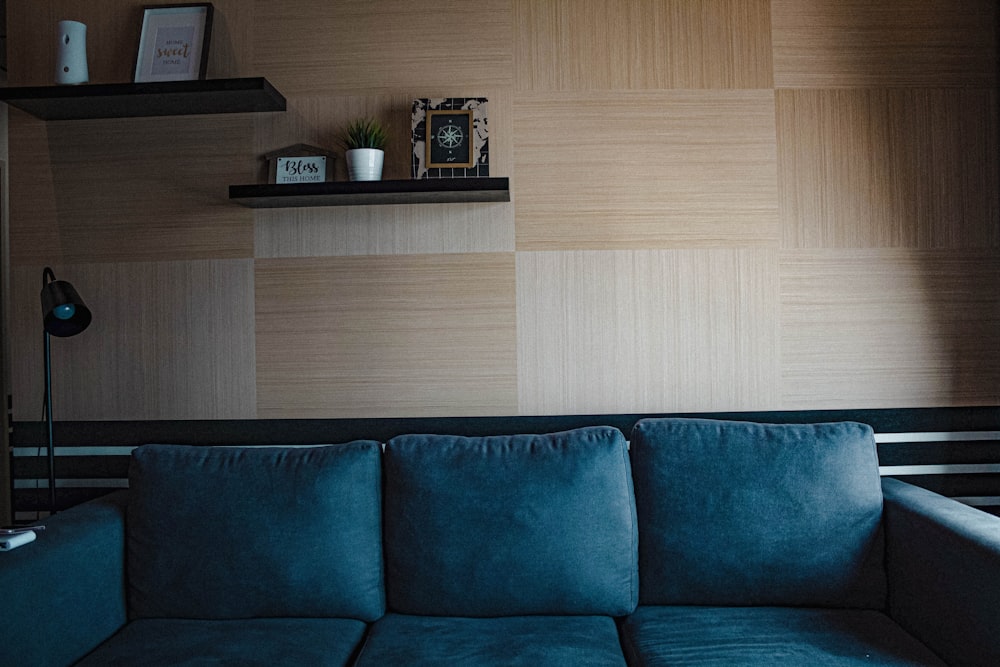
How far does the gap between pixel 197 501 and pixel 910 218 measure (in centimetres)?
238

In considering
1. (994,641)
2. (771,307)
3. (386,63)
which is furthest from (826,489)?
(386,63)

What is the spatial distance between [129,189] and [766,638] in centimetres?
235

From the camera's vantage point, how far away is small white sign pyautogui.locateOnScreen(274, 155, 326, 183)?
2359 millimetres

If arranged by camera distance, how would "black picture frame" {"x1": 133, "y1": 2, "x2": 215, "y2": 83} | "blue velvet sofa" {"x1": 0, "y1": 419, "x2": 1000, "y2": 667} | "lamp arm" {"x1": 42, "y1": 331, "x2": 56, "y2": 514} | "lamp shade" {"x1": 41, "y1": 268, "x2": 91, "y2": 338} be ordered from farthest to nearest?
"black picture frame" {"x1": 133, "y1": 2, "x2": 215, "y2": 83}, "lamp arm" {"x1": 42, "y1": 331, "x2": 56, "y2": 514}, "lamp shade" {"x1": 41, "y1": 268, "x2": 91, "y2": 338}, "blue velvet sofa" {"x1": 0, "y1": 419, "x2": 1000, "y2": 667}

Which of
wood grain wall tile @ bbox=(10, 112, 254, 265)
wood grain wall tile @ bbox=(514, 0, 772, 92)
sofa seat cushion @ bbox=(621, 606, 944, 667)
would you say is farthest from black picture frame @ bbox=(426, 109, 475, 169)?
sofa seat cushion @ bbox=(621, 606, 944, 667)

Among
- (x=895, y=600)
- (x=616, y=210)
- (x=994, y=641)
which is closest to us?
(x=994, y=641)

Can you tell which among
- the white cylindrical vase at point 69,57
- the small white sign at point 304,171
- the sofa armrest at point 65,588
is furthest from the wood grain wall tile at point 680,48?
the sofa armrest at point 65,588

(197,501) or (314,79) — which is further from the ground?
(314,79)

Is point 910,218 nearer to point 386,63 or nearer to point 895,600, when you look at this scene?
point 895,600

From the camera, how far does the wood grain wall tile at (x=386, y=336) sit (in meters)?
2.40

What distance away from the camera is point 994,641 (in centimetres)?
155

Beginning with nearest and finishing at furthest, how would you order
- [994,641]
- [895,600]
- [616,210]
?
[994,641], [895,600], [616,210]

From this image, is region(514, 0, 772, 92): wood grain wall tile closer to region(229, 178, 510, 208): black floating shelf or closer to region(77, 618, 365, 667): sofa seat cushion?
region(229, 178, 510, 208): black floating shelf

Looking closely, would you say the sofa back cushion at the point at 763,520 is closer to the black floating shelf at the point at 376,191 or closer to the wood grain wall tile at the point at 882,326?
the wood grain wall tile at the point at 882,326
